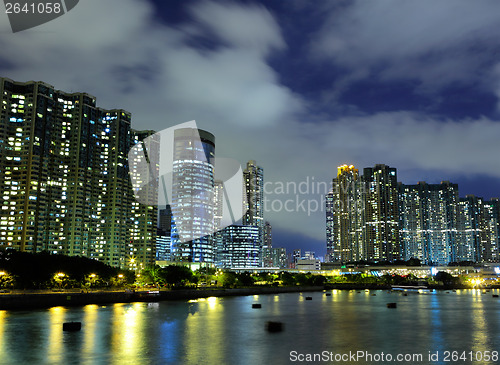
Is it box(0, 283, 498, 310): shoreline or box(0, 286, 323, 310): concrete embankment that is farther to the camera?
box(0, 283, 498, 310): shoreline

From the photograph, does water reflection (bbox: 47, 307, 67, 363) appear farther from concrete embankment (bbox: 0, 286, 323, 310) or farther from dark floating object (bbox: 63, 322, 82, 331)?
concrete embankment (bbox: 0, 286, 323, 310)

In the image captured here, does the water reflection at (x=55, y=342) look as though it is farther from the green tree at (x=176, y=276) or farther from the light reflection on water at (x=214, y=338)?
the green tree at (x=176, y=276)

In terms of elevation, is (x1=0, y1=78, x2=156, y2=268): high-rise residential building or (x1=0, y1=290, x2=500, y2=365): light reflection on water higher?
(x1=0, y1=78, x2=156, y2=268): high-rise residential building

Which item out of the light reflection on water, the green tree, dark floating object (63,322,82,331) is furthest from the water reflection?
the green tree

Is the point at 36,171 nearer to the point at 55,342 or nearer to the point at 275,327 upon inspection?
the point at 55,342

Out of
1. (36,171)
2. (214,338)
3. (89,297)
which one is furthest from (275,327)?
(36,171)

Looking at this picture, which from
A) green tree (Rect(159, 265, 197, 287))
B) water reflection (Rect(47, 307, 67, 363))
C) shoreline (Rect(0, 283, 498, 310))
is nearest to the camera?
water reflection (Rect(47, 307, 67, 363))

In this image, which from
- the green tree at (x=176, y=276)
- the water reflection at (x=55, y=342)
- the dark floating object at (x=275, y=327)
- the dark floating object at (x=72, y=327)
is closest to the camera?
the water reflection at (x=55, y=342)

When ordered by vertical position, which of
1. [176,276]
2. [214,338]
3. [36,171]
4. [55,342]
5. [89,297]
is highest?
[36,171]

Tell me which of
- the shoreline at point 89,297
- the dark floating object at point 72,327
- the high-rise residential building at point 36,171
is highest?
the high-rise residential building at point 36,171

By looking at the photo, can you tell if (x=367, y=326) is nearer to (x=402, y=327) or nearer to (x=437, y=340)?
(x=402, y=327)

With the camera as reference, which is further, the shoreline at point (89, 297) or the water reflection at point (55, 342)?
the shoreline at point (89, 297)

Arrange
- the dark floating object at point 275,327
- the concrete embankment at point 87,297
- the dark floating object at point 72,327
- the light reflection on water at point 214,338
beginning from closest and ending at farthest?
the light reflection on water at point 214,338 < the dark floating object at point 72,327 < the dark floating object at point 275,327 < the concrete embankment at point 87,297

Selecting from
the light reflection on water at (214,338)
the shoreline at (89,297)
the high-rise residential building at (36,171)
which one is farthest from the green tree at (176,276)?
the light reflection on water at (214,338)
